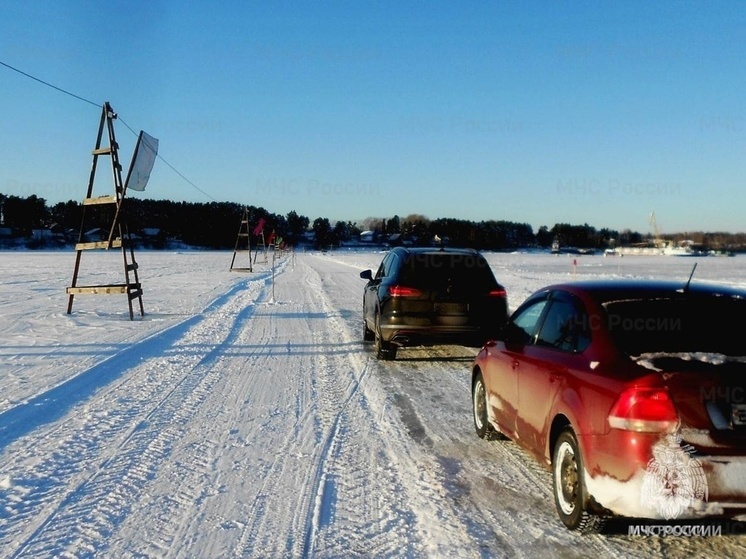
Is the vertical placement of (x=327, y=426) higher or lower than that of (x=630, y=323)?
lower

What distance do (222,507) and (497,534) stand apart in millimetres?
1828

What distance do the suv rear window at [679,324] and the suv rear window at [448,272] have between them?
5101 mm

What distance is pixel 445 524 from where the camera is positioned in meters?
4.11

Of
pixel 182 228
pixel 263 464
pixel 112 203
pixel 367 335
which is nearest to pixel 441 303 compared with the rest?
pixel 367 335

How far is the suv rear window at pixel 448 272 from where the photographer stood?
9461 mm

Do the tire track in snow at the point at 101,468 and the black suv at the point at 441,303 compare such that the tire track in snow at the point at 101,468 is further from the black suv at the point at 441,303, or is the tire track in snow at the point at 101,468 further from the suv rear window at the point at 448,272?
the suv rear window at the point at 448,272

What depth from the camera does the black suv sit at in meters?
9.34

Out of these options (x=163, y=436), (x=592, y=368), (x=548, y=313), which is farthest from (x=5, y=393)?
(x=592, y=368)

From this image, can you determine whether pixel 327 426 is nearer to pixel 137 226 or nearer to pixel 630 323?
pixel 630 323

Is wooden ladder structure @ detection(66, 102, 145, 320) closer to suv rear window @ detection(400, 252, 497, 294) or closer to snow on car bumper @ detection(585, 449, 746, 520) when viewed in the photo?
suv rear window @ detection(400, 252, 497, 294)

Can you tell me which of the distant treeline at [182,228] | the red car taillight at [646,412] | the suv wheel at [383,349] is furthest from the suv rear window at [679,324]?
the distant treeline at [182,228]

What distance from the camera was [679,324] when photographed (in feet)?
13.6

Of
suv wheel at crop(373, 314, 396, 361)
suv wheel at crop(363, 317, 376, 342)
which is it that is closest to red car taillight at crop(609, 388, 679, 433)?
suv wheel at crop(373, 314, 396, 361)

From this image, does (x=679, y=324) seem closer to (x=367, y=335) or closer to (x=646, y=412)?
(x=646, y=412)
